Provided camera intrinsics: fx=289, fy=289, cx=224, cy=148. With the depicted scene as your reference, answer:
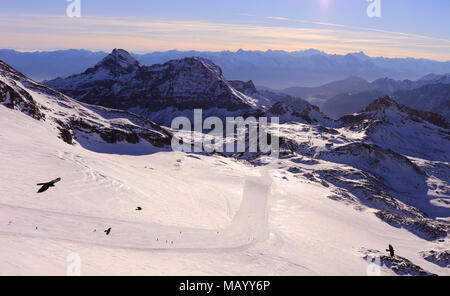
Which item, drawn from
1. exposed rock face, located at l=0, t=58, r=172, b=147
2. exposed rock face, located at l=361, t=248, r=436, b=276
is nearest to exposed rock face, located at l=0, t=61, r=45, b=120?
exposed rock face, located at l=0, t=58, r=172, b=147

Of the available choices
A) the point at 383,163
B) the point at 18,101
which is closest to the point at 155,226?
the point at 18,101

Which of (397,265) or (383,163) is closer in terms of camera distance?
(397,265)

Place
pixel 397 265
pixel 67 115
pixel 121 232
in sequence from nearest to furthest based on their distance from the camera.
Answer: pixel 121 232 < pixel 397 265 < pixel 67 115

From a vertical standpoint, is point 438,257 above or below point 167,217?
below

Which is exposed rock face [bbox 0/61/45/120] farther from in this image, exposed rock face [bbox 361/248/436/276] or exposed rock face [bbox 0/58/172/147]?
exposed rock face [bbox 361/248/436/276]

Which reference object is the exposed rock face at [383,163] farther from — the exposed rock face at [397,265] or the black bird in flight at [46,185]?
the black bird in flight at [46,185]

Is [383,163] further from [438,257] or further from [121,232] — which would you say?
[121,232]

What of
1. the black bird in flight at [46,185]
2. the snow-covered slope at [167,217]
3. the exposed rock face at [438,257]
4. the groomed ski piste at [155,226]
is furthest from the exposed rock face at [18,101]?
the exposed rock face at [438,257]
